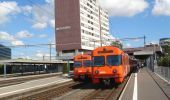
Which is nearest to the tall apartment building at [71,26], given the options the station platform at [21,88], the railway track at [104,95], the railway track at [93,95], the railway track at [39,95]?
the station platform at [21,88]

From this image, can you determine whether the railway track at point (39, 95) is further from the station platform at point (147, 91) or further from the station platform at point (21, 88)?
the station platform at point (147, 91)

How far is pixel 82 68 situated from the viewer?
3130 centimetres

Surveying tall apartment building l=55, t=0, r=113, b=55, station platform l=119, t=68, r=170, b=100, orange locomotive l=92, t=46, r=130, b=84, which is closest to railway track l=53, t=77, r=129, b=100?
station platform l=119, t=68, r=170, b=100

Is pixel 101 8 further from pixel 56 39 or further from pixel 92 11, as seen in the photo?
pixel 56 39

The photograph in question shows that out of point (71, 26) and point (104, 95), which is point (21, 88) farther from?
point (71, 26)

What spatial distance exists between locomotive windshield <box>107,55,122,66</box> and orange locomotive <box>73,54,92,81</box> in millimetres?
6888

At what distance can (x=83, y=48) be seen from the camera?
123000mm

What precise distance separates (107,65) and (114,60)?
2.06ft

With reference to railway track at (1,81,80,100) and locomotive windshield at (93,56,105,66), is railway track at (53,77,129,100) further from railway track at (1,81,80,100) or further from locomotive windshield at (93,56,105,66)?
locomotive windshield at (93,56,105,66)

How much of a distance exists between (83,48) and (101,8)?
39690 mm

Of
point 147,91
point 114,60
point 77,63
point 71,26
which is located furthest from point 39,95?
point 71,26

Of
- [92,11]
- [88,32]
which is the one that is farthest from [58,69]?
[92,11]

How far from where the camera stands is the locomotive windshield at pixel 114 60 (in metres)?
23.8

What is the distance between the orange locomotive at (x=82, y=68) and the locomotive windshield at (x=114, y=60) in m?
6.89
